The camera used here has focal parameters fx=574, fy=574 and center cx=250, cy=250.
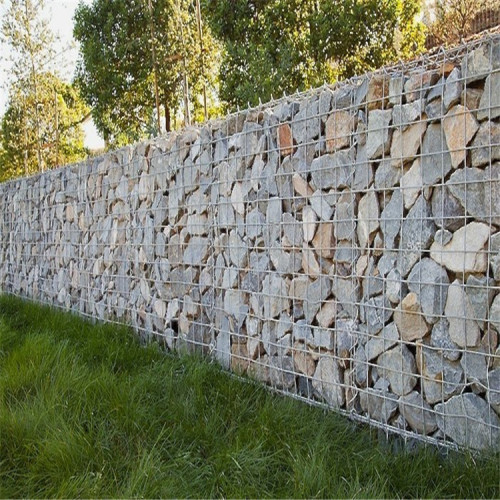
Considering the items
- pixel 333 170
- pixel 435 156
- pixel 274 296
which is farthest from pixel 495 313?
pixel 274 296

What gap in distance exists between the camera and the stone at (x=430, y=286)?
259 cm

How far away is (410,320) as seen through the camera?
2.74 metres

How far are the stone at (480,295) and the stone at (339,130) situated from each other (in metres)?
1.03

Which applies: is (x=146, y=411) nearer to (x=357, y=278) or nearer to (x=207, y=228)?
(x=357, y=278)

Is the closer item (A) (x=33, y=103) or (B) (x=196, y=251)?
(B) (x=196, y=251)

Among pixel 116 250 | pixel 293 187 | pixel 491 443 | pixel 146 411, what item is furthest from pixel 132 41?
pixel 491 443

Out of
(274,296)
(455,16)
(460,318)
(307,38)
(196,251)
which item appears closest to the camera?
(460,318)

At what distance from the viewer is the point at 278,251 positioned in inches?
141

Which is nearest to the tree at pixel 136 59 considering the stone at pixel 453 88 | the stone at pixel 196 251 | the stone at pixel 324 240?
the stone at pixel 196 251

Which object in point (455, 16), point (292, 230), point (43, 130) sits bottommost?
point (292, 230)

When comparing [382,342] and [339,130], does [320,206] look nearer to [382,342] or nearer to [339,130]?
[339,130]

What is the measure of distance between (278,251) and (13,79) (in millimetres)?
11017

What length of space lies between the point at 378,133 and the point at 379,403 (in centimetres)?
137

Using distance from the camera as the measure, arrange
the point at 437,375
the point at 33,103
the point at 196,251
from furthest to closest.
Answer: the point at 33,103 < the point at 196,251 < the point at 437,375
